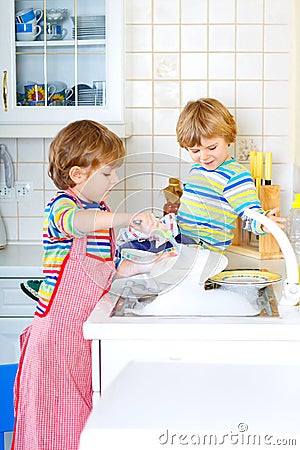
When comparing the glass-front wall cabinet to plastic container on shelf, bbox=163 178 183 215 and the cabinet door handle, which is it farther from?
plastic container on shelf, bbox=163 178 183 215

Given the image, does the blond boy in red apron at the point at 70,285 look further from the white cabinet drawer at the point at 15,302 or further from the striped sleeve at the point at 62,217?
the white cabinet drawer at the point at 15,302

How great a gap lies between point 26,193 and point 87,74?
0.57 meters

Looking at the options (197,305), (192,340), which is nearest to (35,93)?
(197,305)

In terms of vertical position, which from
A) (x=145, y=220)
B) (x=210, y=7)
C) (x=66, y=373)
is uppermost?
(x=210, y=7)

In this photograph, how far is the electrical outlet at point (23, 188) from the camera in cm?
305

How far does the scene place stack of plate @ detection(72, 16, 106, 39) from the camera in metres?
2.72

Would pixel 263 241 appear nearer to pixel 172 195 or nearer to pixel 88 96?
pixel 172 195

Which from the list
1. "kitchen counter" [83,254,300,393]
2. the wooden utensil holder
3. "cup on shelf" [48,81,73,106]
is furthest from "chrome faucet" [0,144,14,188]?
"kitchen counter" [83,254,300,393]

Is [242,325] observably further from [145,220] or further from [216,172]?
[216,172]

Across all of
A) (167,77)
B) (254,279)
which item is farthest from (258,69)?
(254,279)

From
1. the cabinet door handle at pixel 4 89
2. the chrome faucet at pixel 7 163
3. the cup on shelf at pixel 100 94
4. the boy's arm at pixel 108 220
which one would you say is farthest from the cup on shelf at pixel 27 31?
the boy's arm at pixel 108 220

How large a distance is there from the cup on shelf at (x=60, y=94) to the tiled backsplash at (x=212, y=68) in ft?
0.83

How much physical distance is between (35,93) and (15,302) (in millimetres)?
747

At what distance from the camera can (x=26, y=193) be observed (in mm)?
3057
